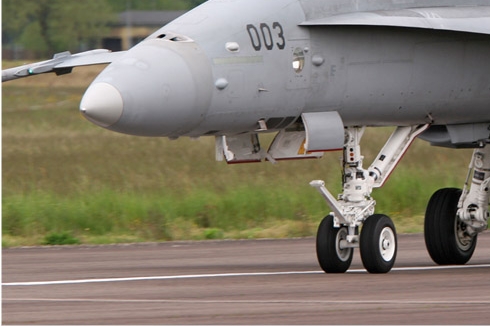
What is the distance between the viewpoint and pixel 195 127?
13.6 m

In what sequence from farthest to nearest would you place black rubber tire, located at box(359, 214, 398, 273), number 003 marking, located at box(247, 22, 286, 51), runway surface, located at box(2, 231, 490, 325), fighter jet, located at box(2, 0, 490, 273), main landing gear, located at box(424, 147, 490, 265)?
main landing gear, located at box(424, 147, 490, 265) → black rubber tire, located at box(359, 214, 398, 273) → number 003 marking, located at box(247, 22, 286, 51) → fighter jet, located at box(2, 0, 490, 273) → runway surface, located at box(2, 231, 490, 325)

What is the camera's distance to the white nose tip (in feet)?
41.8

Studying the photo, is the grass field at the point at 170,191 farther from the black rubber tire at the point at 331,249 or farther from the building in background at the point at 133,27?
the building in background at the point at 133,27

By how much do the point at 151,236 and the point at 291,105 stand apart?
7743 millimetres

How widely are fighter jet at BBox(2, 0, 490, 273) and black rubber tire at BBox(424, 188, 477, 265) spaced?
1.02m

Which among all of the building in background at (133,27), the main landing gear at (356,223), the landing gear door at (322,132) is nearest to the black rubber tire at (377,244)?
the main landing gear at (356,223)

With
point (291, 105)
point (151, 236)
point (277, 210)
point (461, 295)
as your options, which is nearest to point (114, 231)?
point (151, 236)

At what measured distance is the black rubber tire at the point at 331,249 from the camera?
1491 cm

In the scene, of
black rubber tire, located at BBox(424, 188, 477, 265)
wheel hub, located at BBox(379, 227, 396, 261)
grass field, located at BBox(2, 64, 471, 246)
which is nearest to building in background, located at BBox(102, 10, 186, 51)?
grass field, located at BBox(2, 64, 471, 246)

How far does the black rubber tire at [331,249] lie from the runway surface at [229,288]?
19 cm

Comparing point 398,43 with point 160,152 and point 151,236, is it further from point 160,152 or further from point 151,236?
point 160,152

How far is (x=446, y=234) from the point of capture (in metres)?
16.7

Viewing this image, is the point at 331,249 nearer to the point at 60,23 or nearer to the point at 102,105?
the point at 102,105

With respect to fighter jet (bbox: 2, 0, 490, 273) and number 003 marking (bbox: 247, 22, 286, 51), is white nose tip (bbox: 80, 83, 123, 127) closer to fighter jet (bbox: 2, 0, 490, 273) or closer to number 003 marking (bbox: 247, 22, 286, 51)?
fighter jet (bbox: 2, 0, 490, 273)
